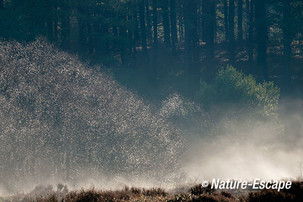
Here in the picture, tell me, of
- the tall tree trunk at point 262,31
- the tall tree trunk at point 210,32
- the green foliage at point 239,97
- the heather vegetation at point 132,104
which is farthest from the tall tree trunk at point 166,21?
the green foliage at point 239,97

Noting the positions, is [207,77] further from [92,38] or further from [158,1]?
[92,38]

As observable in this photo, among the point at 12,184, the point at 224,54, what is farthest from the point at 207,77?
the point at 12,184

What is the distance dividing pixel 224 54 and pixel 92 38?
65.8 feet

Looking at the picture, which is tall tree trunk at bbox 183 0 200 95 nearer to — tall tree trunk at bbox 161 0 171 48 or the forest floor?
tall tree trunk at bbox 161 0 171 48

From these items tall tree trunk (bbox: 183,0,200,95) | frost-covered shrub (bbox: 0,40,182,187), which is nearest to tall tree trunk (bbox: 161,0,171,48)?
tall tree trunk (bbox: 183,0,200,95)

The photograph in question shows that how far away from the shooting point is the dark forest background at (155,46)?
45531mm

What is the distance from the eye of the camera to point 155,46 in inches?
2099

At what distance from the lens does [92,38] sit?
5075cm

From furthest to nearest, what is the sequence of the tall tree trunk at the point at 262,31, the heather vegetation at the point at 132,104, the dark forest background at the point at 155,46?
the tall tree trunk at the point at 262,31
the dark forest background at the point at 155,46
the heather vegetation at the point at 132,104

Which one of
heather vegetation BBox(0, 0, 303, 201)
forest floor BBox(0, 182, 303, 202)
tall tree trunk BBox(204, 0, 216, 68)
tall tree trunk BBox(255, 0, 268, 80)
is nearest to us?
forest floor BBox(0, 182, 303, 202)

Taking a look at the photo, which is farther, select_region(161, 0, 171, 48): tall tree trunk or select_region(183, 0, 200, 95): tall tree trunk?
select_region(161, 0, 171, 48): tall tree trunk

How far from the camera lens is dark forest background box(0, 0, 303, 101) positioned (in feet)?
149

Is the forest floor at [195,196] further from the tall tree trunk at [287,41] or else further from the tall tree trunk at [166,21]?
the tall tree trunk at [166,21]

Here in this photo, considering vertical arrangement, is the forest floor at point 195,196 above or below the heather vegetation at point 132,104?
above
